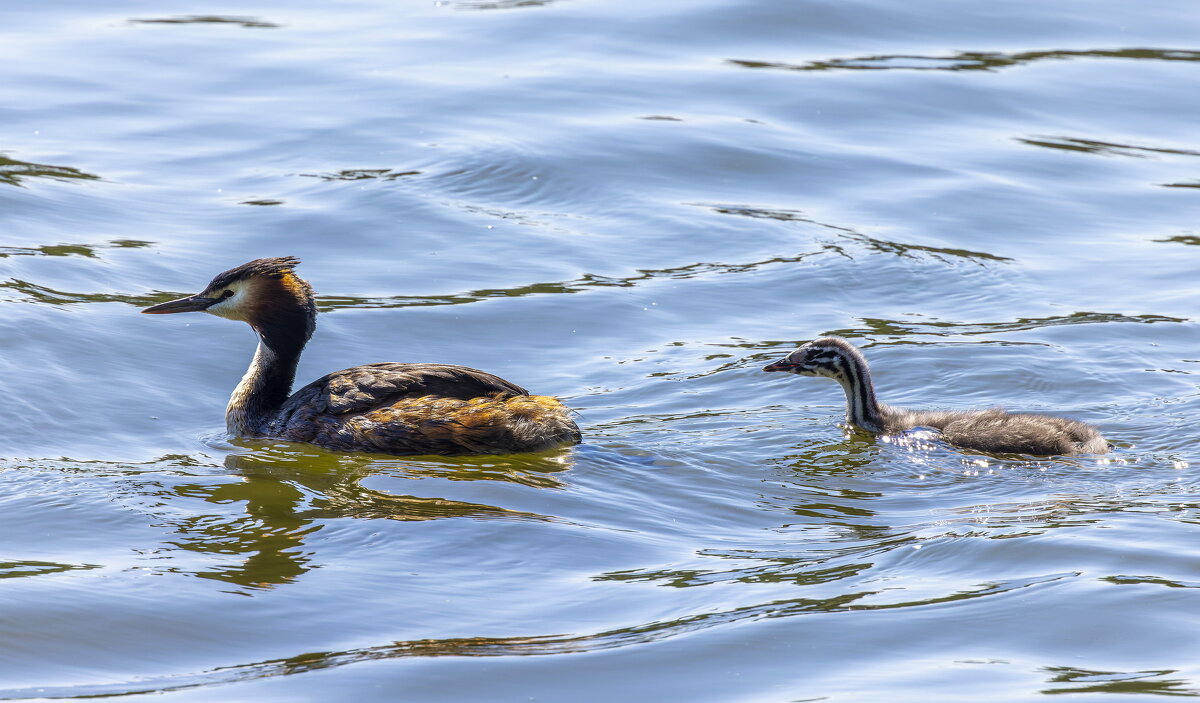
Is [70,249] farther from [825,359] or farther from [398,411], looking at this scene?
[825,359]

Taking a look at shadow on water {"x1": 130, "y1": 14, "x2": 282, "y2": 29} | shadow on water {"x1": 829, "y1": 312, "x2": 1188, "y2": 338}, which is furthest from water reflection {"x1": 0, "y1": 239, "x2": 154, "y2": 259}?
shadow on water {"x1": 130, "y1": 14, "x2": 282, "y2": 29}

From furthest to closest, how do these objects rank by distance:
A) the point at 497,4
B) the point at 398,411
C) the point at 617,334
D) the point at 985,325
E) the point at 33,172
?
1. the point at 497,4
2. the point at 33,172
3. the point at 985,325
4. the point at 617,334
5. the point at 398,411

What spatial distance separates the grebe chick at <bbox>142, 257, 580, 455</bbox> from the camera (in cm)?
852

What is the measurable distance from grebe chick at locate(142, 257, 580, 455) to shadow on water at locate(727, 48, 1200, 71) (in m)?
9.75

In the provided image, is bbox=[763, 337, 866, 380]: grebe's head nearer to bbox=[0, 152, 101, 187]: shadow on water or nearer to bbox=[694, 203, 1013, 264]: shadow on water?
bbox=[694, 203, 1013, 264]: shadow on water

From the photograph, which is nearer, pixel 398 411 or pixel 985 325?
pixel 398 411

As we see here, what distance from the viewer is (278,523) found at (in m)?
7.47

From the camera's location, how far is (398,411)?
859 cm

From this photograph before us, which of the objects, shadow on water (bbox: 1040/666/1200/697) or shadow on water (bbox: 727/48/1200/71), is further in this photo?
shadow on water (bbox: 727/48/1200/71)

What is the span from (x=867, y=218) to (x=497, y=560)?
7159 millimetres

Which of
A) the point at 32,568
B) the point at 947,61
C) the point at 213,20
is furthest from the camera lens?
the point at 213,20

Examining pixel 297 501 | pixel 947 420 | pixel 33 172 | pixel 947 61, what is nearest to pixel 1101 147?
pixel 947 61

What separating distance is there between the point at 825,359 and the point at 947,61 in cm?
942

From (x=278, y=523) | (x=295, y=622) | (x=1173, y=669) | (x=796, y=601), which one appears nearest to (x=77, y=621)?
(x=295, y=622)
